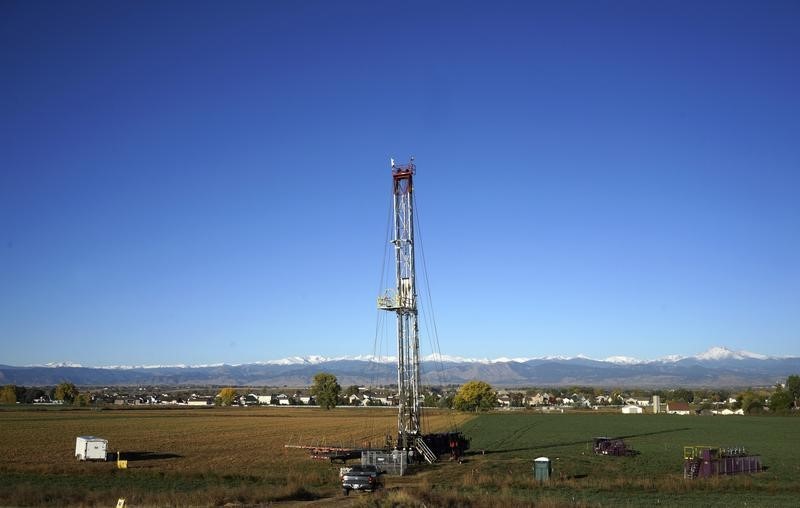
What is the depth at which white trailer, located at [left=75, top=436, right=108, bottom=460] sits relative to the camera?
4778 centimetres

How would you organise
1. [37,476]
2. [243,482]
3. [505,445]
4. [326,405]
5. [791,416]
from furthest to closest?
[326,405]
[791,416]
[505,445]
[37,476]
[243,482]

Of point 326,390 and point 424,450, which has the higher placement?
point 326,390

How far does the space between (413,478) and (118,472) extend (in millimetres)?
16586

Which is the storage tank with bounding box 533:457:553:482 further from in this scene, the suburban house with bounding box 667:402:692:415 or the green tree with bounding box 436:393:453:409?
the green tree with bounding box 436:393:453:409

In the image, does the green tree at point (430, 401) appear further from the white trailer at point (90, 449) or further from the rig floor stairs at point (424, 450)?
the white trailer at point (90, 449)

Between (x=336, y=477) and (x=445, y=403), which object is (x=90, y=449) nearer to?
(x=336, y=477)

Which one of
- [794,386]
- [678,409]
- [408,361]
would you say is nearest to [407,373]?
[408,361]

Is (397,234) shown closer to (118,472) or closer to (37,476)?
(118,472)

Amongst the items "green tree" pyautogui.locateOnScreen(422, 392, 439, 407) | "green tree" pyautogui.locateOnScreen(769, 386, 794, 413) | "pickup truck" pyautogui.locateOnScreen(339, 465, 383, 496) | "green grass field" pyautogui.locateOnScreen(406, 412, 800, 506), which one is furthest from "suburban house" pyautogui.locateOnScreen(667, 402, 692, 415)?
"pickup truck" pyautogui.locateOnScreen(339, 465, 383, 496)

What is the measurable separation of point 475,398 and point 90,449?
112 metres

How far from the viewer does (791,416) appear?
12800 cm

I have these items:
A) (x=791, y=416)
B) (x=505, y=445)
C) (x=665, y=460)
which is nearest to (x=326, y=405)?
(x=791, y=416)

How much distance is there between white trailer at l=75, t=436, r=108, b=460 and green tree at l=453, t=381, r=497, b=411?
363 feet

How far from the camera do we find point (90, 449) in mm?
47906
